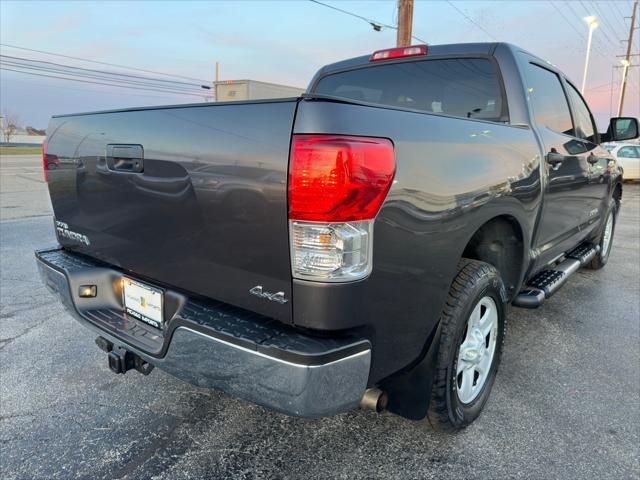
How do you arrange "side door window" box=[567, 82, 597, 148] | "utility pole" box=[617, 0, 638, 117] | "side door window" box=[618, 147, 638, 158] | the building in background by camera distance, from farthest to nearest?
"utility pole" box=[617, 0, 638, 117], "side door window" box=[618, 147, 638, 158], the building in background, "side door window" box=[567, 82, 597, 148]

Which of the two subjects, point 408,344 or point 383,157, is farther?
point 408,344

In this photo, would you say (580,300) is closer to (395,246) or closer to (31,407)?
(395,246)

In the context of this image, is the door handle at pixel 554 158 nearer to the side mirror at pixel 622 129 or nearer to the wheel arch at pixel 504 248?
the wheel arch at pixel 504 248

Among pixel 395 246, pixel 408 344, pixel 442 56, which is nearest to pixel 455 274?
pixel 408 344

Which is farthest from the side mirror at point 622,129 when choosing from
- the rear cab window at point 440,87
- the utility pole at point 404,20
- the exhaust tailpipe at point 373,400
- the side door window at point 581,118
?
the utility pole at point 404,20

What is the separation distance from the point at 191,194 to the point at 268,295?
0.51m

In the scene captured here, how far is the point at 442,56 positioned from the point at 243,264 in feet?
7.23

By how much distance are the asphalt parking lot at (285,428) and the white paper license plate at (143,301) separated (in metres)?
0.67

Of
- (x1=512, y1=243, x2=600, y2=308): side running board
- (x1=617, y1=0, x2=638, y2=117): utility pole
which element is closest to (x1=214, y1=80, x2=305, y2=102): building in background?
(x1=512, y1=243, x2=600, y2=308): side running board

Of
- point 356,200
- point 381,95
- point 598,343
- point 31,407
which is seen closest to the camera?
point 356,200

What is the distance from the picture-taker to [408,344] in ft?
5.98

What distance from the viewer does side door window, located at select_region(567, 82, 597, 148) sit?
392 cm

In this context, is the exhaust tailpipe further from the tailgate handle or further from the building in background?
the building in background

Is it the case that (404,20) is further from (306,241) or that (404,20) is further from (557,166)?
(306,241)
